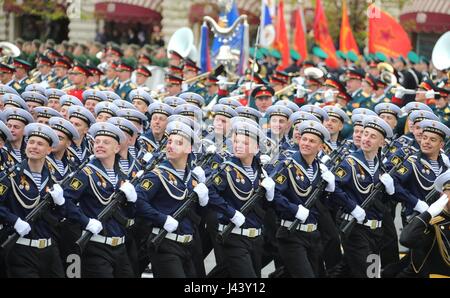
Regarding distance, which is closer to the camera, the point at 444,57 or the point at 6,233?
the point at 6,233

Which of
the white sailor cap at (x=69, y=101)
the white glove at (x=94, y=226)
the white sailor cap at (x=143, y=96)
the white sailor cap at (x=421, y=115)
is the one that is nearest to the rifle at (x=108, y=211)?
the white glove at (x=94, y=226)

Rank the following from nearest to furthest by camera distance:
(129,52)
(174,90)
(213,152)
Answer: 1. (213,152)
2. (174,90)
3. (129,52)

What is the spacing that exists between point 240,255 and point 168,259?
68cm

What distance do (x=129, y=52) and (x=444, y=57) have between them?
8381 mm

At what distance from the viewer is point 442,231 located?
30.3 ft

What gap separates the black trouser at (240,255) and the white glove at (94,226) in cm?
115

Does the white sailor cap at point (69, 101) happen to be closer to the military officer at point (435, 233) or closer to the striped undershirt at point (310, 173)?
the striped undershirt at point (310, 173)

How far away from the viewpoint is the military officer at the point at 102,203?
9.28m

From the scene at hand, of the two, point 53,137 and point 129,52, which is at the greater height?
point 53,137

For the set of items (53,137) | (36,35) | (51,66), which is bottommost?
(36,35)

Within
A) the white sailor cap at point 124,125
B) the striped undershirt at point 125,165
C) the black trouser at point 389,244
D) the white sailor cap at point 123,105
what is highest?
the white sailor cap at point 124,125

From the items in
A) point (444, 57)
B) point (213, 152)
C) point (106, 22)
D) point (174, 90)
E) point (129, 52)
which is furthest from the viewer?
point (106, 22)
